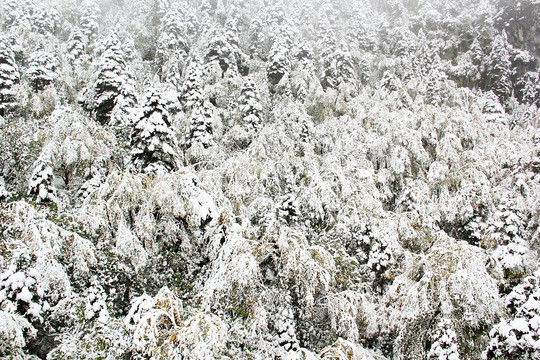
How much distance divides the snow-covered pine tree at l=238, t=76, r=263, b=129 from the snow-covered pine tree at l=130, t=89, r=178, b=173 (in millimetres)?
7133

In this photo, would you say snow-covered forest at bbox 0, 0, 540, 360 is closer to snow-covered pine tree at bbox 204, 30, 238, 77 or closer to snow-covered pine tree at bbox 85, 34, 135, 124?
snow-covered pine tree at bbox 85, 34, 135, 124

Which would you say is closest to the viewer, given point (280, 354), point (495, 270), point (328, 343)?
point (280, 354)

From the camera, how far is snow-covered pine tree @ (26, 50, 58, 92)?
21.0m

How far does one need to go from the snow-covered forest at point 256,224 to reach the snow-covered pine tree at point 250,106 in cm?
13

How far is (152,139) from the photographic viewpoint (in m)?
11.9

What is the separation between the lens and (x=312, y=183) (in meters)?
12.6

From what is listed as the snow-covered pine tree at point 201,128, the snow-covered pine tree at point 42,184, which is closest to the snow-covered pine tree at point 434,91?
the snow-covered pine tree at point 201,128

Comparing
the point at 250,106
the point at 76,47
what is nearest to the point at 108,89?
the point at 250,106

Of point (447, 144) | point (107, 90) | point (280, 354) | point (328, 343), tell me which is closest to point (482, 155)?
point (447, 144)

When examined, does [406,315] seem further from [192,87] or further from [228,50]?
[228,50]

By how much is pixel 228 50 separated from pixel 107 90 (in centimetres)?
1290

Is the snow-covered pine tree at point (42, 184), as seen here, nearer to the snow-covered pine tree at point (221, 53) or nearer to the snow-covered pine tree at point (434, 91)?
the snow-covered pine tree at point (221, 53)

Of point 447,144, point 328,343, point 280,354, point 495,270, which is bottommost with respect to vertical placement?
point 328,343

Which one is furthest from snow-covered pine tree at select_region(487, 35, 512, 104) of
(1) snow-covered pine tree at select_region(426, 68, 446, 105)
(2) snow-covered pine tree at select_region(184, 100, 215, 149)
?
(2) snow-covered pine tree at select_region(184, 100, 215, 149)
